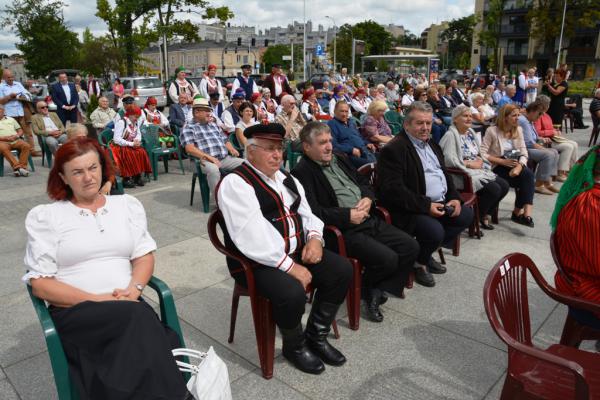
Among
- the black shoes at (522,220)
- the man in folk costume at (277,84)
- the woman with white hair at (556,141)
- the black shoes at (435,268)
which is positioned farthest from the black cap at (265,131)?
the man in folk costume at (277,84)

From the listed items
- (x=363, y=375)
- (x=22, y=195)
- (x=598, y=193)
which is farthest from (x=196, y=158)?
(x=598, y=193)

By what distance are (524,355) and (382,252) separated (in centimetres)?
132

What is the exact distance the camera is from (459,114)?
5016mm

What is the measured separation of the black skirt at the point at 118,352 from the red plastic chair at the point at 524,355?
1.34 m

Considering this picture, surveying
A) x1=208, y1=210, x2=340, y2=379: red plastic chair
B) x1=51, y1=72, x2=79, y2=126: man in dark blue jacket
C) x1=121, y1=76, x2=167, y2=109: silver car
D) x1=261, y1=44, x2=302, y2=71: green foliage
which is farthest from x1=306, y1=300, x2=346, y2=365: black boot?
x1=261, y1=44, x2=302, y2=71: green foliage

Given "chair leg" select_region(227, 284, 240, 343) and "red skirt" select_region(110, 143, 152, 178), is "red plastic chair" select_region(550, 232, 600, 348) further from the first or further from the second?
"red skirt" select_region(110, 143, 152, 178)

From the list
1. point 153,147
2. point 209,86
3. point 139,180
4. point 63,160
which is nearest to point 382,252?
point 63,160

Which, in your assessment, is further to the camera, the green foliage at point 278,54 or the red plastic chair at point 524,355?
the green foliage at point 278,54

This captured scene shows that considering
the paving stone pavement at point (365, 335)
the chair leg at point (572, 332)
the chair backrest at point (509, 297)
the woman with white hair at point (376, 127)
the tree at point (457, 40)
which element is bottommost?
the paving stone pavement at point (365, 335)

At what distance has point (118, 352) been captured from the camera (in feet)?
6.23

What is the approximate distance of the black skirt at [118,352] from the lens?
1841 mm

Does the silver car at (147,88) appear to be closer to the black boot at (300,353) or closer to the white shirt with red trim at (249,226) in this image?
the white shirt with red trim at (249,226)

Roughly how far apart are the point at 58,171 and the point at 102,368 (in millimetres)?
1026

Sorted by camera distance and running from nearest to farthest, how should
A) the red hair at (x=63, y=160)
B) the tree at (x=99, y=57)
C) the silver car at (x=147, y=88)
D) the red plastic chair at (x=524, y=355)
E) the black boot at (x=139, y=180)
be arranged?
the red plastic chair at (x=524, y=355)
the red hair at (x=63, y=160)
the black boot at (x=139, y=180)
the silver car at (x=147, y=88)
the tree at (x=99, y=57)
